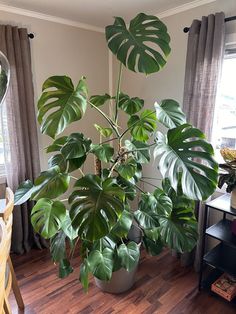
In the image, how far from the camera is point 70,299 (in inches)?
73.6

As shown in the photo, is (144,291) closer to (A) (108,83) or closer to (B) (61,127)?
(B) (61,127)

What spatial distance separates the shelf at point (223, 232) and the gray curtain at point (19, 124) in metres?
1.66

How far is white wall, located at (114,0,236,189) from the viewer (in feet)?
6.30

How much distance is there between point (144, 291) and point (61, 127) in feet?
4.90

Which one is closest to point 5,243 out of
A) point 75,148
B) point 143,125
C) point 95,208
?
point 95,208

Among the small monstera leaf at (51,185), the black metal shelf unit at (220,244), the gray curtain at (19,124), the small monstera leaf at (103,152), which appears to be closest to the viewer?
the small monstera leaf at (51,185)

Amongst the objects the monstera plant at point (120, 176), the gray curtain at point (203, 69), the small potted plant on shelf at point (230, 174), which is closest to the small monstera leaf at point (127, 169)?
the monstera plant at point (120, 176)

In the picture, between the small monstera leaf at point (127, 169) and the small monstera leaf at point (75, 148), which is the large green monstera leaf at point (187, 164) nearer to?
the small monstera leaf at point (127, 169)

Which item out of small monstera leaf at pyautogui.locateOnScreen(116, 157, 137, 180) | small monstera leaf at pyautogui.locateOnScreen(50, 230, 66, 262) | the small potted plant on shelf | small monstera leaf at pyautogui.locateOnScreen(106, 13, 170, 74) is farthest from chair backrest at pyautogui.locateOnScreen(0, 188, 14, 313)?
the small potted plant on shelf

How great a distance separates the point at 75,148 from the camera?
151cm

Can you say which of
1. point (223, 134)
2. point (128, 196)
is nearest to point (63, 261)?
point (128, 196)

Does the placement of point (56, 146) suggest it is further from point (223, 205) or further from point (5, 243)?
point (223, 205)

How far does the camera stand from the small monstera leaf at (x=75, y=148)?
1.48 meters

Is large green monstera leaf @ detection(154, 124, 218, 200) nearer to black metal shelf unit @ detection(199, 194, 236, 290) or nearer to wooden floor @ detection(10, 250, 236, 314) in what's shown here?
black metal shelf unit @ detection(199, 194, 236, 290)
